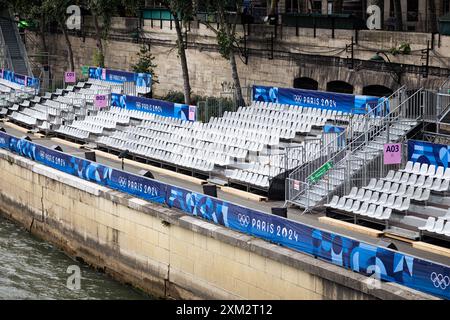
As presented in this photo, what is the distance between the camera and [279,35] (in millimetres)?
51375

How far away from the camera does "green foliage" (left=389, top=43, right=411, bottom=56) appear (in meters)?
44.4

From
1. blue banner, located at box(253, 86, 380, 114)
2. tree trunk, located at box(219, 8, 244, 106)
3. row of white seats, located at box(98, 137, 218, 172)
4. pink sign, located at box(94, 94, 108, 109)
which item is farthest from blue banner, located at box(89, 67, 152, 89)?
blue banner, located at box(253, 86, 380, 114)

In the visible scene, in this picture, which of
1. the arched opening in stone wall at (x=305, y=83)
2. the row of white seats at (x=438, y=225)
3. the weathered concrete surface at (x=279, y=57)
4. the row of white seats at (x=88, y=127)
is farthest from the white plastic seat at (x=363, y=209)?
the row of white seats at (x=88, y=127)

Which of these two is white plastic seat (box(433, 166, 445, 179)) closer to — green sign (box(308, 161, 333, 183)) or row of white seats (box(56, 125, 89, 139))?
green sign (box(308, 161, 333, 183))

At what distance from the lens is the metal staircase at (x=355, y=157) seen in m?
35.8

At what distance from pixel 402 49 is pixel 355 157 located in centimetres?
983

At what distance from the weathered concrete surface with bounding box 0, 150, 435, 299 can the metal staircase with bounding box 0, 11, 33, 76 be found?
28015 mm

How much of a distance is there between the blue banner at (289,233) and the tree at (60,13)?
2483cm

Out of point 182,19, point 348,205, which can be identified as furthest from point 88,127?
point 348,205

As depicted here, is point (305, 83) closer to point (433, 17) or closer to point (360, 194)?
point (433, 17)

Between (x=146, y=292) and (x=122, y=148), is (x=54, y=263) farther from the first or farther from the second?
(x=122, y=148)

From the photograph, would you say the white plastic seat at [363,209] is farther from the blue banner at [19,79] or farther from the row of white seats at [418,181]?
the blue banner at [19,79]

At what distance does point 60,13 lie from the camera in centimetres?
6650
